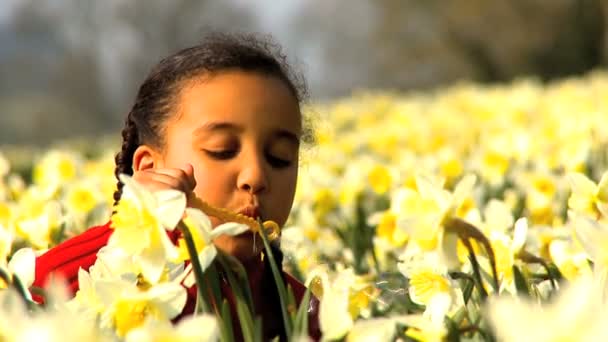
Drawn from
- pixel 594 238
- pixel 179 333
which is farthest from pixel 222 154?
pixel 179 333

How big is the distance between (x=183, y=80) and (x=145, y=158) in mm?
176

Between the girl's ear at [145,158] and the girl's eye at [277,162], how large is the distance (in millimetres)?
243

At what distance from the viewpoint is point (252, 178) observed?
1854mm

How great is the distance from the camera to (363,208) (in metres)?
3.71

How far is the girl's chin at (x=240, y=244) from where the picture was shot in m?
1.89

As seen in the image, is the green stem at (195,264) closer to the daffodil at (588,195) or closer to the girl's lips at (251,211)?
the girl's lips at (251,211)

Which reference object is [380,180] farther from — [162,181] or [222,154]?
[162,181]

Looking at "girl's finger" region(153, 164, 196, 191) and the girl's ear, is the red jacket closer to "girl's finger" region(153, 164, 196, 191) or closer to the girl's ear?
the girl's ear

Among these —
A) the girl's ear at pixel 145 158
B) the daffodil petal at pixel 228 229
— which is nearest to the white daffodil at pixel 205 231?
the daffodil petal at pixel 228 229

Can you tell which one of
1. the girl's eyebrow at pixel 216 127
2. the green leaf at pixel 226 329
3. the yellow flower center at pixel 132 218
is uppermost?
the girl's eyebrow at pixel 216 127

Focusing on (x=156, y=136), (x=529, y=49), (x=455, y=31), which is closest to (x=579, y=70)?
(x=529, y=49)

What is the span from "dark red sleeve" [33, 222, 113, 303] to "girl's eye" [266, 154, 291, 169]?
1.21ft

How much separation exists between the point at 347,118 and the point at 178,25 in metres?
26.3

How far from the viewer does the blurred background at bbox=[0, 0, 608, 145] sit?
23844 mm
